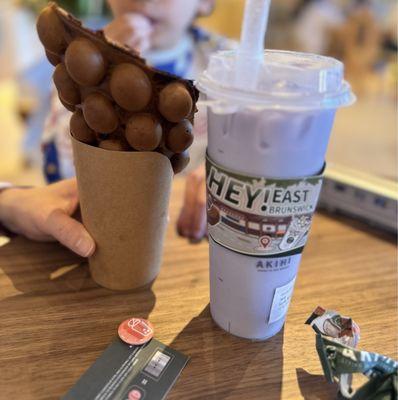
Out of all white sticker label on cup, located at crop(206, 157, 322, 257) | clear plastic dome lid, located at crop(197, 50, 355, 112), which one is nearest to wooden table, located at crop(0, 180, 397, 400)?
white sticker label on cup, located at crop(206, 157, 322, 257)

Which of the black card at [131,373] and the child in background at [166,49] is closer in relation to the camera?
the black card at [131,373]

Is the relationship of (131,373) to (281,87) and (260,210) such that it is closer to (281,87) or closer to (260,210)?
(260,210)

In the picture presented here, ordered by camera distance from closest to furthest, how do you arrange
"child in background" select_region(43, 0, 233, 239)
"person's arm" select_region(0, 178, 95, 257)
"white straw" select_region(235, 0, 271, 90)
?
"white straw" select_region(235, 0, 271, 90)
"person's arm" select_region(0, 178, 95, 257)
"child in background" select_region(43, 0, 233, 239)

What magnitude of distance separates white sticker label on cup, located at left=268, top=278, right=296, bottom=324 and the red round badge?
0.14 metres

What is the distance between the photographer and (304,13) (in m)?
3.35

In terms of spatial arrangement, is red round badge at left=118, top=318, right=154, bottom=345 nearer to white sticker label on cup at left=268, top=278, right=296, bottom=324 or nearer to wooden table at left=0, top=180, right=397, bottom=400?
wooden table at left=0, top=180, right=397, bottom=400

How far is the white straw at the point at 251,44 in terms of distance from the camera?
14.7 inches

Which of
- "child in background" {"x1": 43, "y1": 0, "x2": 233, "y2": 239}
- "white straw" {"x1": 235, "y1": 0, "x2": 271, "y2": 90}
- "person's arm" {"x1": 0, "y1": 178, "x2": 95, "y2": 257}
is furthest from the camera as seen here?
"child in background" {"x1": 43, "y1": 0, "x2": 233, "y2": 239}

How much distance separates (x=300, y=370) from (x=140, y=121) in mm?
318

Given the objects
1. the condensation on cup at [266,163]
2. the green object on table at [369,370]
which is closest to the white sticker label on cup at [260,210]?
the condensation on cup at [266,163]

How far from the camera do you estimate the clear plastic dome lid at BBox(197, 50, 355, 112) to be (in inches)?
14.8

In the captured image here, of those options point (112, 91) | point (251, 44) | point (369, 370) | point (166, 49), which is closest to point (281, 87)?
point (251, 44)

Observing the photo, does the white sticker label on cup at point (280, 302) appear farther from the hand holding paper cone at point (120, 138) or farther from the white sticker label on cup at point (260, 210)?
the hand holding paper cone at point (120, 138)

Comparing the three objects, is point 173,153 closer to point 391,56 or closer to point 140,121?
point 140,121
